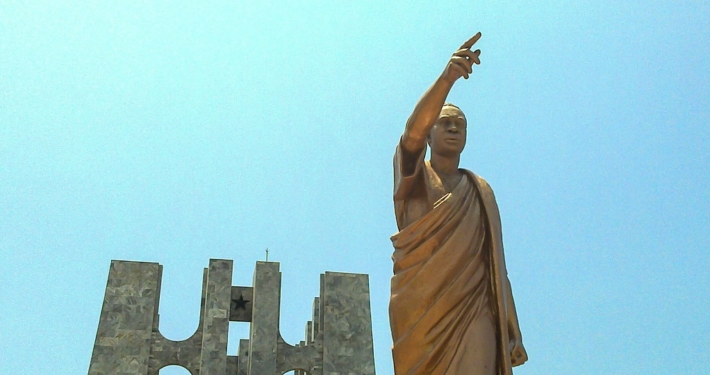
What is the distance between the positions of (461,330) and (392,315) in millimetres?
374

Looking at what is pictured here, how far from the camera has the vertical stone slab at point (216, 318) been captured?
24.4m

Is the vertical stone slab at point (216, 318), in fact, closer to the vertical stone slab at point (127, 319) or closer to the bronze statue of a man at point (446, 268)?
the vertical stone slab at point (127, 319)

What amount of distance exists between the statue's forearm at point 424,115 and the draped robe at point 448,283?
0.31 ft

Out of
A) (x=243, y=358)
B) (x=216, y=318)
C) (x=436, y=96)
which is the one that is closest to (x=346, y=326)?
(x=243, y=358)

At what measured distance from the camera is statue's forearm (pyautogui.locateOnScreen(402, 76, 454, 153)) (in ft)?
13.2

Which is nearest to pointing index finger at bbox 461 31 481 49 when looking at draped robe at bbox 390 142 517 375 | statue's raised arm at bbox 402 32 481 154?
statue's raised arm at bbox 402 32 481 154

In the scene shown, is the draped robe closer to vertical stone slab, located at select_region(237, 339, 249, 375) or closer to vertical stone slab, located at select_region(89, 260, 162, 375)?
vertical stone slab, located at select_region(89, 260, 162, 375)

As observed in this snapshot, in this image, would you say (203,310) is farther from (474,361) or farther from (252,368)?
(474,361)

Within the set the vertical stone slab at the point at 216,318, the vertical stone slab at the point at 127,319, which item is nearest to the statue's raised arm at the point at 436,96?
the vertical stone slab at the point at 216,318

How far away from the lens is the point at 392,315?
4027mm

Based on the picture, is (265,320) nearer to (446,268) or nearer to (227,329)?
(227,329)

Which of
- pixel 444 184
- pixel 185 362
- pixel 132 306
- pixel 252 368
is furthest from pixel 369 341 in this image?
pixel 444 184

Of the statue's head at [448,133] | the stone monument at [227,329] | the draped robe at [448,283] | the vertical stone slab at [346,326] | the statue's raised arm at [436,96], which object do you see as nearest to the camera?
the draped robe at [448,283]

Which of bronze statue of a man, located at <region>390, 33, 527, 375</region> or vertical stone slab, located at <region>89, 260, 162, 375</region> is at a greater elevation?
vertical stone slab, located at <region>89, 260, 162, 375</region>
